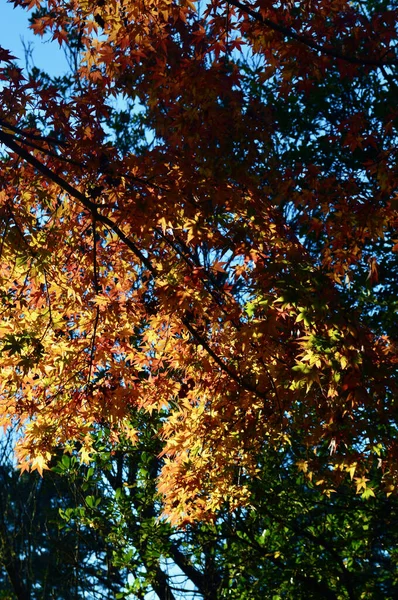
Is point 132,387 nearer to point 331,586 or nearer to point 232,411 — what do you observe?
point 232,411

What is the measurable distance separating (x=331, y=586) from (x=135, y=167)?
5.54 m

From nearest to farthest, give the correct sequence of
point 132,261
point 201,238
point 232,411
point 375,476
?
point 201,238, point 232,411, point 132,261, point 375,476

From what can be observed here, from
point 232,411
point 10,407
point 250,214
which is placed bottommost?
point 232,411

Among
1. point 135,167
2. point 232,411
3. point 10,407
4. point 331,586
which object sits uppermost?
point 135,167

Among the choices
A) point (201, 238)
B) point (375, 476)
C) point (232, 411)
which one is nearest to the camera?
point (201, 238)

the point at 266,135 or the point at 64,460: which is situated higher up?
the point at 266,135

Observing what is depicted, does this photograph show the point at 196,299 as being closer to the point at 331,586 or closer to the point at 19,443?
the point at 19,443

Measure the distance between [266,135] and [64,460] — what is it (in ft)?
14.0

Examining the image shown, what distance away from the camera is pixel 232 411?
16.8 ft

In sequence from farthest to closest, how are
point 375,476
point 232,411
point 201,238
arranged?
1. point 375,476
2. point 232,411
3. point 201,238

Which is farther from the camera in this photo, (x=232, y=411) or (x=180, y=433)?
(x=180, y=433)

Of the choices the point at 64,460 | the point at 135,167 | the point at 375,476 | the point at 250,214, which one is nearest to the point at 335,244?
the point at 250,214

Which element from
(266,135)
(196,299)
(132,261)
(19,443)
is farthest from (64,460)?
(266,135)

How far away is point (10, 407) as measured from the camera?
515 cm
